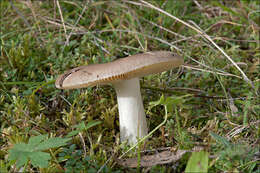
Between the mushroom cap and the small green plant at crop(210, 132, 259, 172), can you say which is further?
the mushroom cap

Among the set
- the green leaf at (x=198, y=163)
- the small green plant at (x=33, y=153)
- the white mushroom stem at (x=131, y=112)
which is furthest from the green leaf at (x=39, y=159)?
the white mushroom stem at (x=131, y=112)

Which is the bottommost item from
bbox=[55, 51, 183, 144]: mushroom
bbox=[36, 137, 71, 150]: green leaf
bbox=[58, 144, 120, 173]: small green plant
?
bbox=[58, 144, 120, 173]: small green plant

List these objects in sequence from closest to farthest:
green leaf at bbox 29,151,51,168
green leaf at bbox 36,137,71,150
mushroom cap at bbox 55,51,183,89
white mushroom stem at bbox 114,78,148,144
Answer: green leaf at bbox 29,151,51,168 < green leaf at bbox 36,137,71,150 < mushroom cap at bbox 55,51,183,89 < white mushroom stem at bbox 114,78,148,144

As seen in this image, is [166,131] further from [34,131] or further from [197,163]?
[34,131]

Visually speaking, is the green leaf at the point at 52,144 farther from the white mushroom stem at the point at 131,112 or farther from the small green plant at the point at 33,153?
the white mushroom stem at the point at 131,112

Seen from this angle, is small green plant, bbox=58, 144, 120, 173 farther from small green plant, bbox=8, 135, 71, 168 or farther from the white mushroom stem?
the white mushroom stem

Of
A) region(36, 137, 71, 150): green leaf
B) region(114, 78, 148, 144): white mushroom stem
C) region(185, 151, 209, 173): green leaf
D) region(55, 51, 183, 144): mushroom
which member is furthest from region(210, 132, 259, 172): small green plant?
region(36, 137, 71, 150): green leaf
